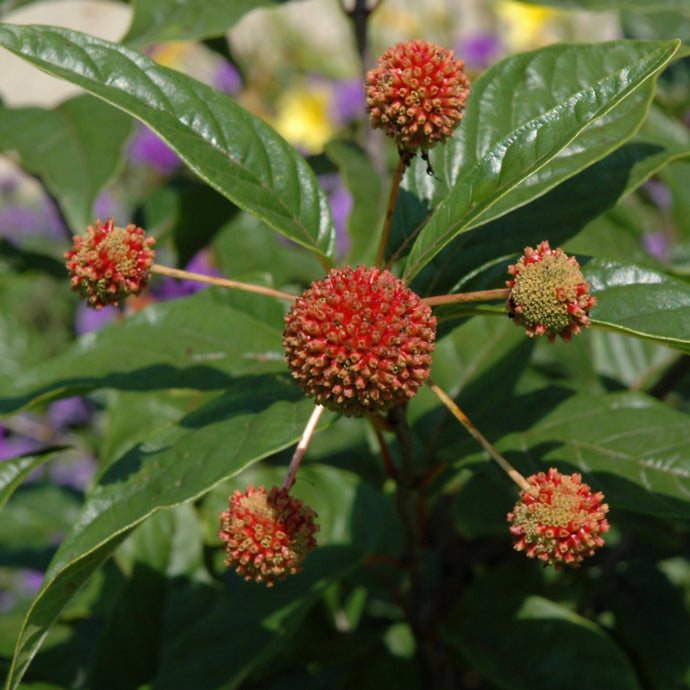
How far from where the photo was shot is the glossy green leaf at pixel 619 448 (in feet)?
3.30

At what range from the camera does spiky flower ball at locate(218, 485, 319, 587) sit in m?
0.85

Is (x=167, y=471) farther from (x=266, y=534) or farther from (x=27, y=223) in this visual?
(x=27, y=223)

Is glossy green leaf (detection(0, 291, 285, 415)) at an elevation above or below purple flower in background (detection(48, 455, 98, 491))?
above

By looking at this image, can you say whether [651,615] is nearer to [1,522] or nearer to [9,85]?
[1,522]

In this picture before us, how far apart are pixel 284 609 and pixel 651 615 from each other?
752mm

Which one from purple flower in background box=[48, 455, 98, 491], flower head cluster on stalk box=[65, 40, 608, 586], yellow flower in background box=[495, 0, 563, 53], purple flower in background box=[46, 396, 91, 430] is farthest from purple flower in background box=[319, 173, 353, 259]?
yellow flower in background box=[495, 0, 563, 53]

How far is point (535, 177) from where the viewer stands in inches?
37.7

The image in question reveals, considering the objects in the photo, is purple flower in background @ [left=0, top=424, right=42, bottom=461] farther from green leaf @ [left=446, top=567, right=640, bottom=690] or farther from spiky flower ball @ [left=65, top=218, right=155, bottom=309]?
spiky flower ball @ [left=65, top=218, right=155, bottom=309]

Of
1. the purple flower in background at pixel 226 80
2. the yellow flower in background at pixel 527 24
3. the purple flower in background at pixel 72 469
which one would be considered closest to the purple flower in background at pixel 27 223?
the purple flower in background at pixel 226 80

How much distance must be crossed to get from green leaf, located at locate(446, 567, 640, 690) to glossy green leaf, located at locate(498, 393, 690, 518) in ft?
1.24

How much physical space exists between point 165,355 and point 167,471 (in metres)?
0.26

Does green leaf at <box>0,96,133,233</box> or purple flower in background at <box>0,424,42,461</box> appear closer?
green leaf at <box>0,96,133,233</box>

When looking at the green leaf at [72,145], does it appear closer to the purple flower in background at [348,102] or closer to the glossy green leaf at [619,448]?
the glossy green leaf at [619,448]

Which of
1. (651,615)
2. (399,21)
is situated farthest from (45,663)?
(399,21)
